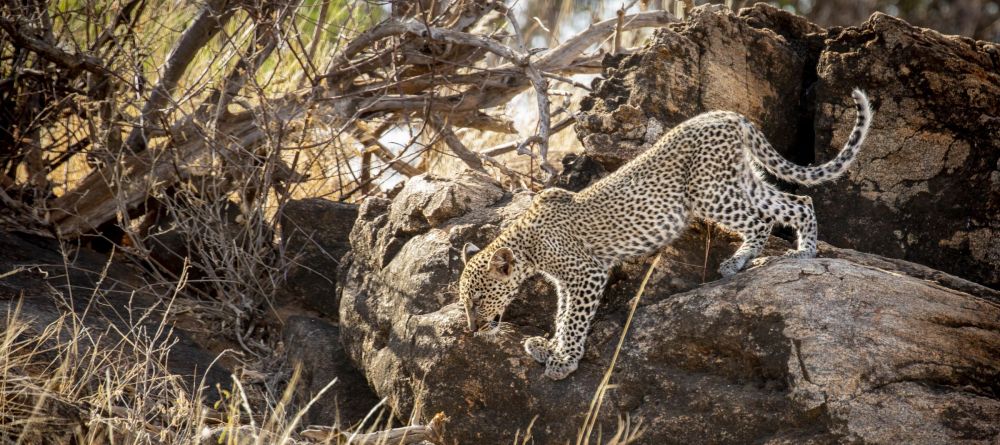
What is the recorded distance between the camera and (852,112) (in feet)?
26.9

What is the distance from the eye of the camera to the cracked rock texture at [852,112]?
786 centimetres

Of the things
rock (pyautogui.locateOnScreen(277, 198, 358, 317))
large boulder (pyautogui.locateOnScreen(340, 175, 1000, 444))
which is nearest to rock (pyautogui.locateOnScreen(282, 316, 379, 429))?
large boulder (pyautogui.locateOnScreen(340, 175, 1000, 444))

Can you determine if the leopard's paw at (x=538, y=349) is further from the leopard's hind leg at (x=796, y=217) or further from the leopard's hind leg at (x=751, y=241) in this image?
the leopard's hind leg at (x=796, y=217)

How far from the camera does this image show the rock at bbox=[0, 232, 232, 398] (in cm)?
845

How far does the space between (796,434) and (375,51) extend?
6.82 metres

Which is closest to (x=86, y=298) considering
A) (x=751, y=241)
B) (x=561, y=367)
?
(x=561, y=367)

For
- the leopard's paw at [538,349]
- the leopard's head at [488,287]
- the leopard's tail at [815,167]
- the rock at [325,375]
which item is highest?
the leopard's tail at [815,167]

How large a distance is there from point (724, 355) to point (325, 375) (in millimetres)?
3510

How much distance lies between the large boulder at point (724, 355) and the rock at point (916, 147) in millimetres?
937

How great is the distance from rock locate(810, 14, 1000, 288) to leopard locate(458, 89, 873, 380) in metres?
0.94

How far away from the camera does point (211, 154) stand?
34.9ft

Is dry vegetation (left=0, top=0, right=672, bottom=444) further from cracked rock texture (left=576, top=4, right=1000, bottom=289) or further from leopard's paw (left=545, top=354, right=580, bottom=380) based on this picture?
leopard's paw (left=545, top=354, right=580, bottom=380)

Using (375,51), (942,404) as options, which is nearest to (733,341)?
(942,404)

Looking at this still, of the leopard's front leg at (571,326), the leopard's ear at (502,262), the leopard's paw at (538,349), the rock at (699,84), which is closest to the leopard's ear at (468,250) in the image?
the leopard's ear at (502,262)
